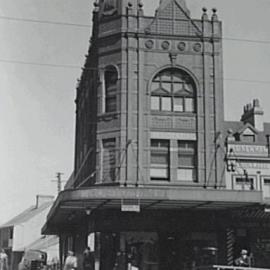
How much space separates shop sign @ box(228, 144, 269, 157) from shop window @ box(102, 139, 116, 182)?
9.72 meters

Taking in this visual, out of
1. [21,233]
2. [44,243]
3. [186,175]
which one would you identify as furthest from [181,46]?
[21,233]

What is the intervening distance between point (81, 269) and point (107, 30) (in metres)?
11.1

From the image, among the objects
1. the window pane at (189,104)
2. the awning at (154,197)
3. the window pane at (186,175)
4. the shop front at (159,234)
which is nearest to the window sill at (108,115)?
the window pane at (189,104)

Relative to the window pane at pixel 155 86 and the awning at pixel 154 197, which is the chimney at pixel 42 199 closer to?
the window pane at pixel 155 86

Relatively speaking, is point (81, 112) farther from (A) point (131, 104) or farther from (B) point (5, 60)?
(B) point (5, 60)

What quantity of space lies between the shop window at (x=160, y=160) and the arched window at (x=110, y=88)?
2.58 m

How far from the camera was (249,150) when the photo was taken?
1345 inches

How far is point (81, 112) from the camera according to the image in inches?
1326

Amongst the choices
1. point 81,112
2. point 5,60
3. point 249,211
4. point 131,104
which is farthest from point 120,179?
point 5,60

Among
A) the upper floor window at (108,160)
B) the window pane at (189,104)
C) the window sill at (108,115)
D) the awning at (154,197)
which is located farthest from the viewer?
the window pane at (189,104)

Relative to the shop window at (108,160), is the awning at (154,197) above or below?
below

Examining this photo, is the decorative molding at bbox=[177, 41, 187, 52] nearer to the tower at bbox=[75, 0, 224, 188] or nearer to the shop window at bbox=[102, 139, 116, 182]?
the tower at bbox=[75, 0, 224, 188]

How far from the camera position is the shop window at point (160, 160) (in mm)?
26422

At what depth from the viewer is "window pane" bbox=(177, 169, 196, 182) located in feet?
87.0
